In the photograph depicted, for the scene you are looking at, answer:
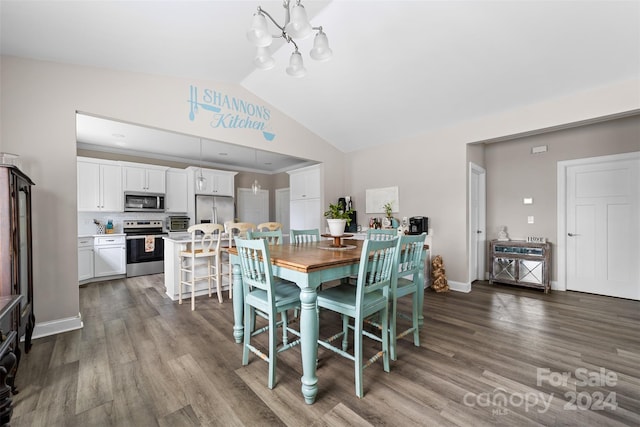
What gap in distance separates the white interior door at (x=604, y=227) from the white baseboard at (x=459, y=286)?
1.48m

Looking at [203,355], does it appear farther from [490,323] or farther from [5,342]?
[490,323]

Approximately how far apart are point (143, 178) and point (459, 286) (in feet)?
19.8

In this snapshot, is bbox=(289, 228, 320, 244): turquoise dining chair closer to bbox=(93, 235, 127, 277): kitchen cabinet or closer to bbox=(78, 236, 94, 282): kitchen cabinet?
bbox=(93, 235, 127, 277): kitchen cabinet

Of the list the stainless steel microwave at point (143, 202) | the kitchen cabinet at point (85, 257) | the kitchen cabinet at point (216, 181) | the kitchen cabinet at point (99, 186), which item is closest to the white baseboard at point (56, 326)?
the kitchen cabinet at point (85, 257)

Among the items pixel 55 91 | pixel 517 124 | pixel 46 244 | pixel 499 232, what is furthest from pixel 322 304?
pixel 499 232

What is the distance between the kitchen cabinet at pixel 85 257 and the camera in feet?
14.3

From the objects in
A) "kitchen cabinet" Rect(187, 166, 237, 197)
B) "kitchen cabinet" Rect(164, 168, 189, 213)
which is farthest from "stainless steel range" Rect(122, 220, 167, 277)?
"kitchen cabinet" Rect(187, 166, 237, 197)

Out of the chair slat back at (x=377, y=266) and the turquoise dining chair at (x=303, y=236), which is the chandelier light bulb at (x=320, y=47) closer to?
the chair slat back at (x=377, y=266)

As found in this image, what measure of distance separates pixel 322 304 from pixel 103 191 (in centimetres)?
507

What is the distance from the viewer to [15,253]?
1.89 m

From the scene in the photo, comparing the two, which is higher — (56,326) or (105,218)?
(105,218)

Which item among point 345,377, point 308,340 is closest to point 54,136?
point 308,340

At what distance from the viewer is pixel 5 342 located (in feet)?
4.00
